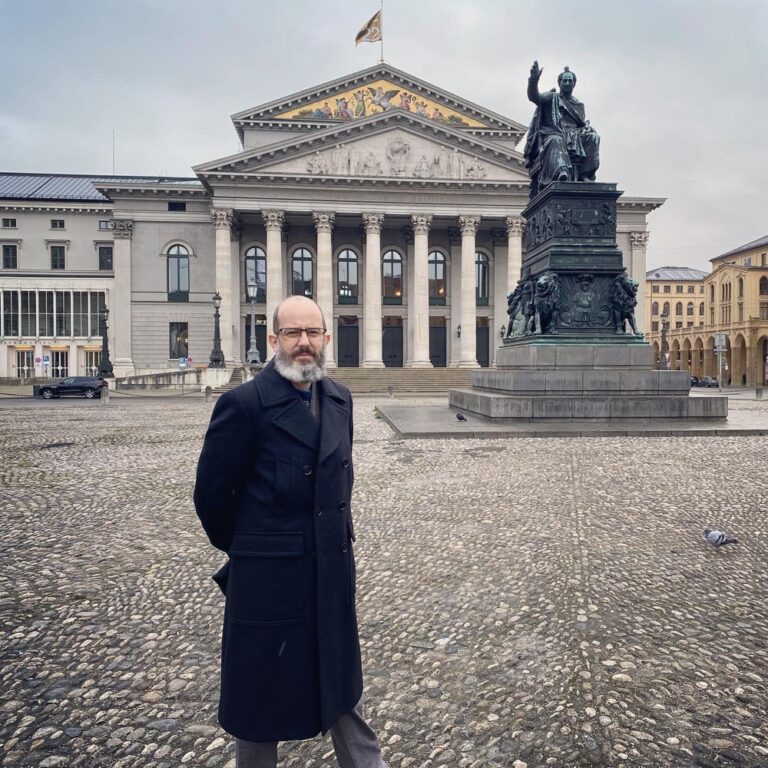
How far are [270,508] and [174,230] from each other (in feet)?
176

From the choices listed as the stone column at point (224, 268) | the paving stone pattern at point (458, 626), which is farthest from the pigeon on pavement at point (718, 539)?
the stone column at point (224, 268)

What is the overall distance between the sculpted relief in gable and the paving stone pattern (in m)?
42.9

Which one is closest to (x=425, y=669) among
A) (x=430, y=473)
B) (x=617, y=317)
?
(x=430, y=473)

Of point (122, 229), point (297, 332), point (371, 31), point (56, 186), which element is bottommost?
point (297, 332)

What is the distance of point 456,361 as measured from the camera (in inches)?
1989

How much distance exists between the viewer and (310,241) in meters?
52.9

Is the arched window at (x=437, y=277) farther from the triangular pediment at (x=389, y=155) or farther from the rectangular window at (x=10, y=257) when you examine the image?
the rectangular window at (x=10, y=257)

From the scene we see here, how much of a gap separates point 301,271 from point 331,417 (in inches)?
2050

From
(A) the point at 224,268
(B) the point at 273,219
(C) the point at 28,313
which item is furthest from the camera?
(C) the point at 28,313

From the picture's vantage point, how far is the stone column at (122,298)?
50469mm

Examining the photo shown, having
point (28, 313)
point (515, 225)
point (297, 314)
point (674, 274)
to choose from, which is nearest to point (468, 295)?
point (515, 225)

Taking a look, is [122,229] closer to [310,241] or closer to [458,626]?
[310,241]

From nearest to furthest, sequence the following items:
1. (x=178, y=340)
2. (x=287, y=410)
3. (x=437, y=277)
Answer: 1. (x=287, y=410)
2. (x=178, y=340)
3. (x=437, y=277)

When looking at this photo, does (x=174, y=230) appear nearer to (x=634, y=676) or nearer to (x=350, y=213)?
(x=350, y=213)
